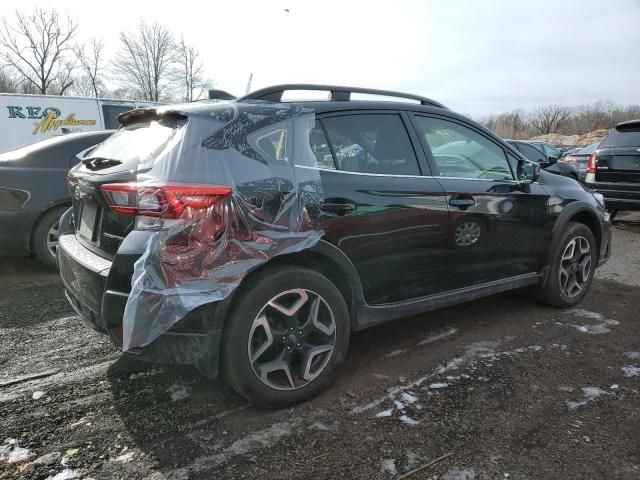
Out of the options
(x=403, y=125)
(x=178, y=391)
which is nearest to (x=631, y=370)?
(x=403, y=125)

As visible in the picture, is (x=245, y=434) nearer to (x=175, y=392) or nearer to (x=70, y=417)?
(x=175, y=392)

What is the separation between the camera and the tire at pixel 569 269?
4168mm

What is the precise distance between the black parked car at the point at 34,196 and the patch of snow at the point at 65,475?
11.4 ft

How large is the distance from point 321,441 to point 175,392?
954 millimetres

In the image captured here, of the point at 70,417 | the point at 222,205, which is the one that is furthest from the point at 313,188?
the point at 70,417

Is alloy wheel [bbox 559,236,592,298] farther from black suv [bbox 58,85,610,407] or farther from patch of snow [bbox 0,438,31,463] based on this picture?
patch of snow [bbox 0,438,31,463]

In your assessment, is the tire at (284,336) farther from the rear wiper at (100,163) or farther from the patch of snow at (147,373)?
the rear wiper at (100,163)

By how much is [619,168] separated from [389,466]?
25.7 feet

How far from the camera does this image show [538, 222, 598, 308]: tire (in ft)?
13.7

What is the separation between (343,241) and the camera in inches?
107

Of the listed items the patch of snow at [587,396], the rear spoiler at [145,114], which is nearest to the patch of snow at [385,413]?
the patch of snow at [587,396]

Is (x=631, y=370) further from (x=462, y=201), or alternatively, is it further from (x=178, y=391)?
(x=178, y=391)

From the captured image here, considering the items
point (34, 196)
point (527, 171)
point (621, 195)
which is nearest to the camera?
point (527, 171)

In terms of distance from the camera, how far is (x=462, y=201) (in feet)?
10.9
